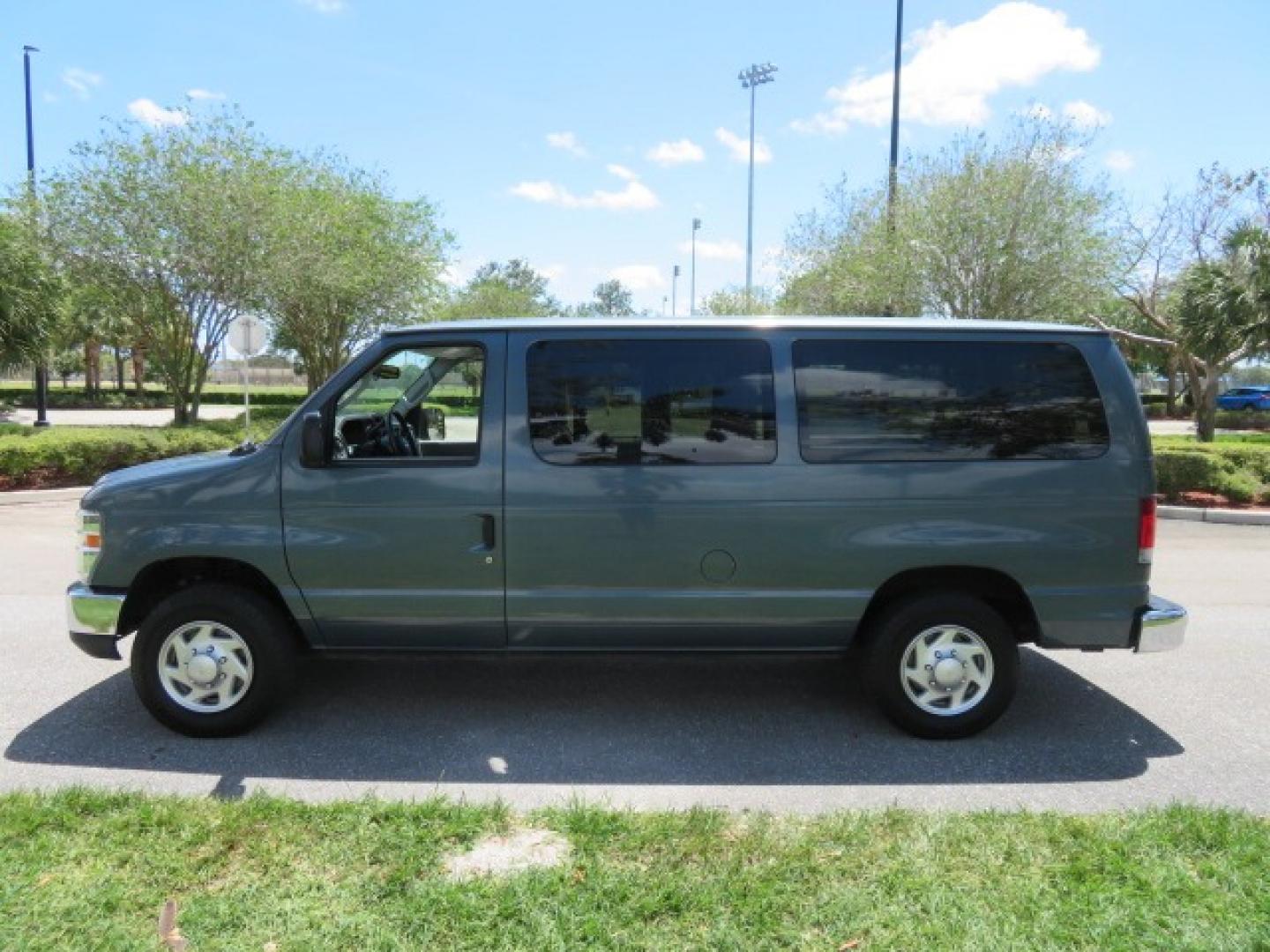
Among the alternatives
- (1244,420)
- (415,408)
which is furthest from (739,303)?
(415,408)

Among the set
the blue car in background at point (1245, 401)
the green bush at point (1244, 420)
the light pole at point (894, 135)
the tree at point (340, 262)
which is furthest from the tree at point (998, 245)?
the blue car in background at point (1245, 401)

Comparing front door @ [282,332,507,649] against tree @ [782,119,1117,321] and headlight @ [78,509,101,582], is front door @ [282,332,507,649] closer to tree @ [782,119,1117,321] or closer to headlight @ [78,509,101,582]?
headlight @ [78,509,101,582]

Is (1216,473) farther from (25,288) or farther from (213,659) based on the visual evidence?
(25,288)

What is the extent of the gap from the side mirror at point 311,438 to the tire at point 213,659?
0.78 m

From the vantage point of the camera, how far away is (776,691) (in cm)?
520

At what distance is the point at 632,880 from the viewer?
10.1 ft

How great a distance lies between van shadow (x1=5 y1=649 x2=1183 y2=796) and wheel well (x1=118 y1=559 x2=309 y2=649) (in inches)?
22.4

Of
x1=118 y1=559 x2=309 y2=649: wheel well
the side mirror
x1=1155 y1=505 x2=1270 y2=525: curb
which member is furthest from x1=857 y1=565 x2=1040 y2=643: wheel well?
x1=1155 y1=505 x2=1270 y2=525: curb

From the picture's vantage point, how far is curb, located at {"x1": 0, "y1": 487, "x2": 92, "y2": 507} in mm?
12711

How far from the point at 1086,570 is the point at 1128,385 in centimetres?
90

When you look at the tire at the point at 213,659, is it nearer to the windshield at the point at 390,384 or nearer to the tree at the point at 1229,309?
the windshield at the point at 390,384

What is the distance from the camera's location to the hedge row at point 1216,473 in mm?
12375

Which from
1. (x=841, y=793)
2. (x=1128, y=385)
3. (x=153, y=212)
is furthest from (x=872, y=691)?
(x=153, y=212)

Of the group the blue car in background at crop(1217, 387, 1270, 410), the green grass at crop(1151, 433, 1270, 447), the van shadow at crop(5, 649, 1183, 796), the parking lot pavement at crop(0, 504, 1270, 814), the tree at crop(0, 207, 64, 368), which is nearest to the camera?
the parking lot pavement at crop(0, 504, 1270, 814)
